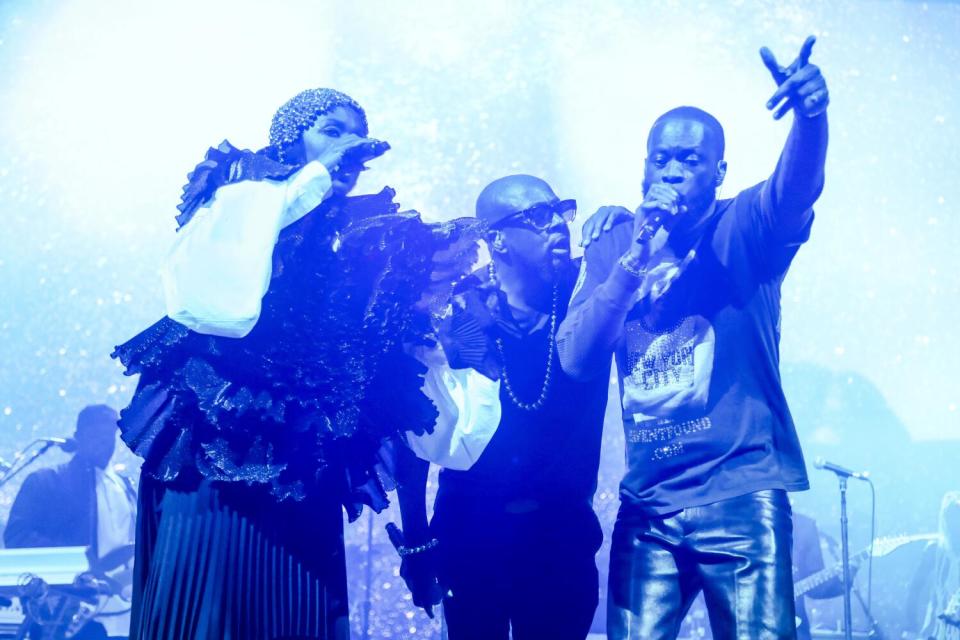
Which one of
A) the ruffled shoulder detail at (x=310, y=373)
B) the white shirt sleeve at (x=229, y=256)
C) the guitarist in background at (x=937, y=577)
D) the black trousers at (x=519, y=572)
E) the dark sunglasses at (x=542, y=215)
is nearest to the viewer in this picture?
the white shirt sleeve at (x=229, y=256)

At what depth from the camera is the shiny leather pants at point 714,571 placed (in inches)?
67.4

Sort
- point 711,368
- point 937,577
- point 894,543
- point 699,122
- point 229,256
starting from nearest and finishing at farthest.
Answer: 1. point 229,256
2. point 711,368
3. point 699,122
4. point 937,577
5. point 894,543

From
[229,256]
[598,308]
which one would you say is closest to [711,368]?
[598,308]

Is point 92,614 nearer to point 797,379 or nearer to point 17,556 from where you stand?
point 17,556

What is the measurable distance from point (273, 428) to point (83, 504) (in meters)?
4.49

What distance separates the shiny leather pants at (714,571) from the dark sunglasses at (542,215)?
114 centimetres

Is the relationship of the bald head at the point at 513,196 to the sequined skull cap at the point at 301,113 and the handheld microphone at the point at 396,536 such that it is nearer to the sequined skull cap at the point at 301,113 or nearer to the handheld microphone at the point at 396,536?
the sequined skull cap at the point at 301,113

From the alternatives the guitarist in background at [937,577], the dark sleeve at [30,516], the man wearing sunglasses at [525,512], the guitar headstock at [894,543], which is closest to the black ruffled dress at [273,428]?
the man wearing sunglasses at [525,512]

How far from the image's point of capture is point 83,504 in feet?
17.4

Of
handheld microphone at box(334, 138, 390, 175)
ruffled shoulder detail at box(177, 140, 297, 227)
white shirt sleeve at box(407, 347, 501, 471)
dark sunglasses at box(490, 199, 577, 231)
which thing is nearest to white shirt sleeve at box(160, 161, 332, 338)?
ruffled shoulder detail at box(177, 140, 297, 227)

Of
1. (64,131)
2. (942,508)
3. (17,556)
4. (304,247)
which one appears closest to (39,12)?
(64,131)

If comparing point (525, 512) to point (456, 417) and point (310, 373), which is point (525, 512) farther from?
point (310, 373)

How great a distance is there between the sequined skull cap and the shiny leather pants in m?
1.15

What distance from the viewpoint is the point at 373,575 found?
5.59m
